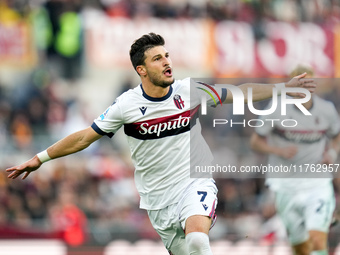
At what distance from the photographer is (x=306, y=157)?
10.9 m

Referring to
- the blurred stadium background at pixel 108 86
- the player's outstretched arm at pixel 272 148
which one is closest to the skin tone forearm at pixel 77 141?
the player's outstretched arm at pixel 272 148

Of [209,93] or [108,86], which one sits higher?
[209,93]

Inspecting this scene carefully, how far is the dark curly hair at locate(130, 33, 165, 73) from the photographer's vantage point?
8469 mm

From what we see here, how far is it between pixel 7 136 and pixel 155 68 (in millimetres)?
8730

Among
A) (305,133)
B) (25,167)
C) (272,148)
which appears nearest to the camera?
(25,167)

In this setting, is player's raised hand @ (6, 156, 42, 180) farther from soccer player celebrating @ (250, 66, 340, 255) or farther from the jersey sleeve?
soccer player celebrating @ (250, 66, 340, 255)

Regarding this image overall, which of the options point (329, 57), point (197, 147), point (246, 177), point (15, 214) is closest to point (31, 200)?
point (15, 214)

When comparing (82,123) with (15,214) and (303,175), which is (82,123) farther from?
(303,175)

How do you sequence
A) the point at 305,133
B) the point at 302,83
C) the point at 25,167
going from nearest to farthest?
the point at 302,83 < the point at 25,167 < the point at 305,133

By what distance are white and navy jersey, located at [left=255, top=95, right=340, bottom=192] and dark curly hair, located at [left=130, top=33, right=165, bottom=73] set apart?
113 inches

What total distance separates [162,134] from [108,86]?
11.6 m

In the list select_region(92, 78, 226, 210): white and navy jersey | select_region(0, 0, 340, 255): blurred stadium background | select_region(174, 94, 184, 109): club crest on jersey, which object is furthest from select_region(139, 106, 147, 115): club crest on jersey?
select_region(0, 0, 340, 255): blurred stadium background

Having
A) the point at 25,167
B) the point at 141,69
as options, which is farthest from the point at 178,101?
the point at 25,167

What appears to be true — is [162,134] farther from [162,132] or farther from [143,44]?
[143,44]
